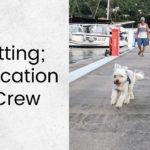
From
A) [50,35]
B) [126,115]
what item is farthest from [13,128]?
[126,115]

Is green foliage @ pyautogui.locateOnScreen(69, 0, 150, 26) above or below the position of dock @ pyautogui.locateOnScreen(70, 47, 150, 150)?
above

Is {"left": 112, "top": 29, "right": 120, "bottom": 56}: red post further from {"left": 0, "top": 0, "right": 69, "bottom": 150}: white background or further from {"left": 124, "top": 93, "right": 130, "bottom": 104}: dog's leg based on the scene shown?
{"left": 0, "top": 0, "right": 69, "bottom": 150}: white background

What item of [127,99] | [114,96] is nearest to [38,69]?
[114,96]

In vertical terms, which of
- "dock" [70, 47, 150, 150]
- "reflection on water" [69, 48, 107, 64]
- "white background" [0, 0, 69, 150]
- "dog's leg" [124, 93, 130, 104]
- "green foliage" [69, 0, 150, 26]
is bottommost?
"reflection on water" [69, 48, 107, 64]

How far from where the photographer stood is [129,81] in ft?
23.7

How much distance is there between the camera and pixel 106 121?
20.0ft

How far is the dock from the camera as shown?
4.95 m

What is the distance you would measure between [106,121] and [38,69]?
1.97 meters

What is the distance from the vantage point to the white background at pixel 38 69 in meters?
4.60

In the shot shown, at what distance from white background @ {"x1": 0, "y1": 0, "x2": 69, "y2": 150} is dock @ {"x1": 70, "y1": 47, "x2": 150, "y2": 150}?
451mm

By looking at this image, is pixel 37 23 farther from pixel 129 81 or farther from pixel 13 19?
pixel 129 81

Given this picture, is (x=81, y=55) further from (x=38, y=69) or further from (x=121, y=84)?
(x=38, y=69)

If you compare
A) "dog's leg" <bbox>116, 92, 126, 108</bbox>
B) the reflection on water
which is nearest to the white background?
"dog's leg" <bbox>116, 92, 126, 108</bbox>

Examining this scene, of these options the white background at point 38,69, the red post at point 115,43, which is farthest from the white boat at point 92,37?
the white background at point 38,69
